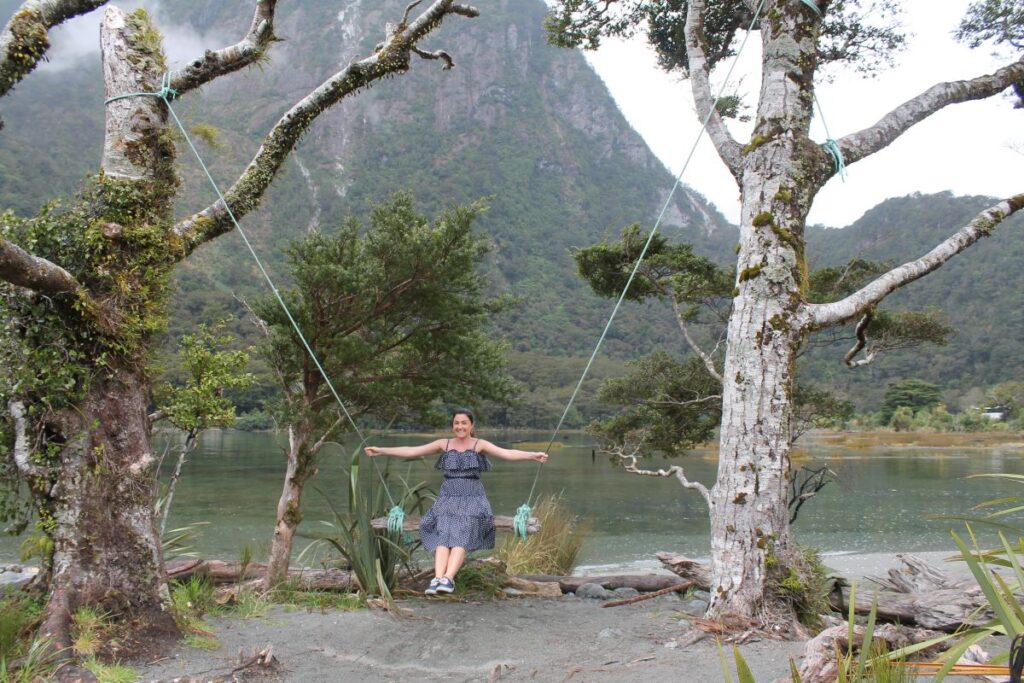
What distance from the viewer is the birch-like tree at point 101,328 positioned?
158 inches

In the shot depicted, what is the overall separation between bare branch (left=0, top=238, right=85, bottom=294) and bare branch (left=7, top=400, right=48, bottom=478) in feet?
2.25

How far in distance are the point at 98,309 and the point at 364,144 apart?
12606 centimetres

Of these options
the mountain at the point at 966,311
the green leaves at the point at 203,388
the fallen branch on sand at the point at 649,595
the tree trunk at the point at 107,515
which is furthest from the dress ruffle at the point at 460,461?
the mountain at the point at 966,311

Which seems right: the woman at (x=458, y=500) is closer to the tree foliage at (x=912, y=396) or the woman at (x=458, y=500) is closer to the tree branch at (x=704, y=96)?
the tree branch at (x=704, y=96)

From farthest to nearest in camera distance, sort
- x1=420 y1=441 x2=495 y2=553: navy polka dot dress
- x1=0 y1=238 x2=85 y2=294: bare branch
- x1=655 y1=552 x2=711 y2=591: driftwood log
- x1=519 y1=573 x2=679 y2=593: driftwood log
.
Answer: x1=519 y1=573 x2=679 y2=593: driftwood log < x1=655 y1=552 x2=711 y2=591: driftwood log < x1=420 y1=441 x2=495 y2=553: navy polka dot dress < x1=0 y1=238 x2=85 y2=294: bare branch

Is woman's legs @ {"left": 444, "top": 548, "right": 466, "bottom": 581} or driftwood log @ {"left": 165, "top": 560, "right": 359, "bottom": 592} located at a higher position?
woman's legs @ {"left": 444, "top": 548, "right": 466, "bottom": 581}

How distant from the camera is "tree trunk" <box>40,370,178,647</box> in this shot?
4012 millimetres

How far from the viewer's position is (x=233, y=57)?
496 cm

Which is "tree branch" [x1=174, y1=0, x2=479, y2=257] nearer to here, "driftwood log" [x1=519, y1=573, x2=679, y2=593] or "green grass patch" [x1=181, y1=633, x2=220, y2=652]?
"green grass patch" [x1=181, y1=633, x2=220, y2=652]

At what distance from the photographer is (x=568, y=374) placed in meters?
50.1

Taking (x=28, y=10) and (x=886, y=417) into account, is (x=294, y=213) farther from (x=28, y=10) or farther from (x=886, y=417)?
(x=28, y=10)

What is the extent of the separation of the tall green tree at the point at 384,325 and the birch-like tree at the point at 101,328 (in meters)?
3.86

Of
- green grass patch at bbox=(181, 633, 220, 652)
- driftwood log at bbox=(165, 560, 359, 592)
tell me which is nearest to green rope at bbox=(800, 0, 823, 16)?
driftwood log at bbox=(165, 560, 359, 592)

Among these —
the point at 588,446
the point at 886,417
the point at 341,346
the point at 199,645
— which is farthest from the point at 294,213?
the point at 199,645
